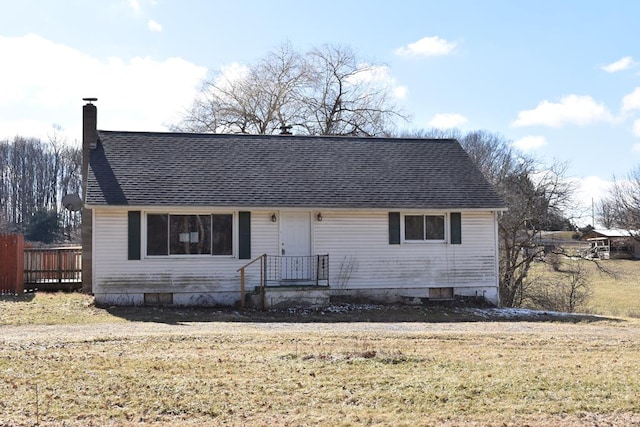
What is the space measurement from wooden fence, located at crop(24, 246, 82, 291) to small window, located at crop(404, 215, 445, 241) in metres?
10.6

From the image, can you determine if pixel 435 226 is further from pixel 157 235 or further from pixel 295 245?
pixel 157 235

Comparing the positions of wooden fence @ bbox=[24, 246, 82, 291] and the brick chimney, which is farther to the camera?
wooden fence @ bbox=[24, 246, 82, 291]

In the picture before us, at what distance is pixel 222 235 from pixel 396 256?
4.78 meters

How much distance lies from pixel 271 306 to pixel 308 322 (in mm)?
2168

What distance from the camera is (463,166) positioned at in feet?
71.2

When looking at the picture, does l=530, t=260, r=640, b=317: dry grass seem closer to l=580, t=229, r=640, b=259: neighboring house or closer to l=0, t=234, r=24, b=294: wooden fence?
l=580, t=229, r=640, b=259: neighboring house

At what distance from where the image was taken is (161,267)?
18141mm

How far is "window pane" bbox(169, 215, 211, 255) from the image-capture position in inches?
721

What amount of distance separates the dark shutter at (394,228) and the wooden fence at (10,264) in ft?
36.3

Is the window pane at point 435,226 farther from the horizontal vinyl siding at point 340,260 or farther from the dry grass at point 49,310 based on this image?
the dry grass at point 49,310

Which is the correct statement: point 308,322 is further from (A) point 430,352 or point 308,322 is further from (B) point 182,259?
(A) point 430,352

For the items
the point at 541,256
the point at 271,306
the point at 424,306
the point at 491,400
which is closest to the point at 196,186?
the point at 271,306


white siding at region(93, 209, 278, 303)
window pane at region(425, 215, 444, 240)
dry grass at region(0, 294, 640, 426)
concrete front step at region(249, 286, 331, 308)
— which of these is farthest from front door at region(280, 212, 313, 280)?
dry grass at region(0, 294, 640, 426)

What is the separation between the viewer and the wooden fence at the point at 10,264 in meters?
21.1
